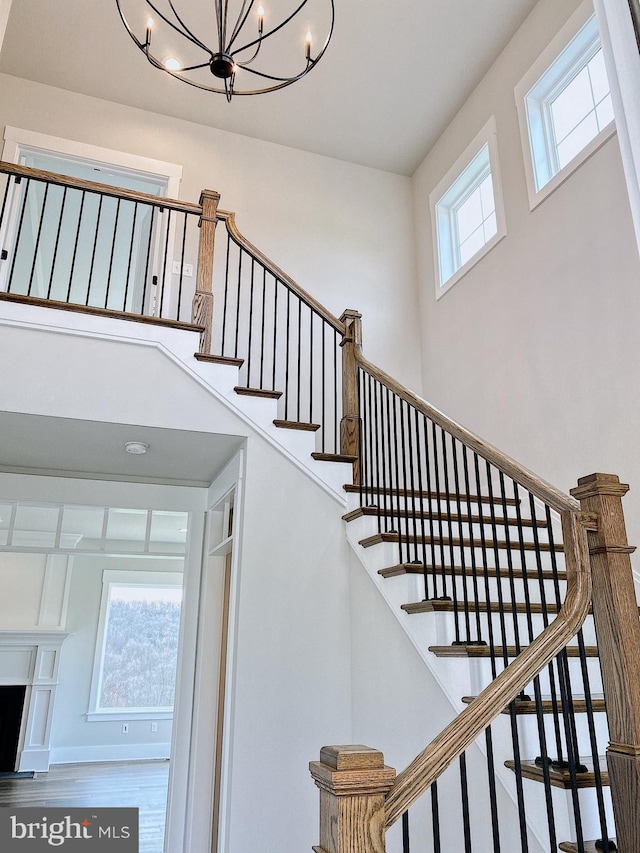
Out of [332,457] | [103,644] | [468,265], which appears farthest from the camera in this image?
[103,644]

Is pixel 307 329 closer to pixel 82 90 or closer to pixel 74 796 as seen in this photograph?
pixel 82 90

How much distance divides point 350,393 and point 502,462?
1816mm

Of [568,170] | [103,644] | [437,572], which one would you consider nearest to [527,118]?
[568,170]

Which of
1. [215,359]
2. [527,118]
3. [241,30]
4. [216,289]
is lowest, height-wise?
[215,359]

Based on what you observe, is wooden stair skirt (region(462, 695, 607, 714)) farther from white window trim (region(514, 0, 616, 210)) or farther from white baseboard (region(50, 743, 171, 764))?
white baseboard (region(50, 743, 171, 764))

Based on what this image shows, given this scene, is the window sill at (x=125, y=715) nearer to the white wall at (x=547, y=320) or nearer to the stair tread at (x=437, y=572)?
the white wall at (x=547, y=320)

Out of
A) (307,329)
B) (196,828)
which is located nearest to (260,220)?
(307,329)

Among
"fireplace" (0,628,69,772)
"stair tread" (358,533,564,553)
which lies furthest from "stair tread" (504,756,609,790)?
"fireplace" (0,628,69,772)

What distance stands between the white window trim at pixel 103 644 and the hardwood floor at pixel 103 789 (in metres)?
0.58

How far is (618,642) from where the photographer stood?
185 centimetres

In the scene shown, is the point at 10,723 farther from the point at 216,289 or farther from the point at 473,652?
the point at 473,652

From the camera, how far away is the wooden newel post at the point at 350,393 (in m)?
4.03

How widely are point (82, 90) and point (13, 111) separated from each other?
60 centimetres

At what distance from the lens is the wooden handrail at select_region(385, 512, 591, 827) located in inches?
57.9
